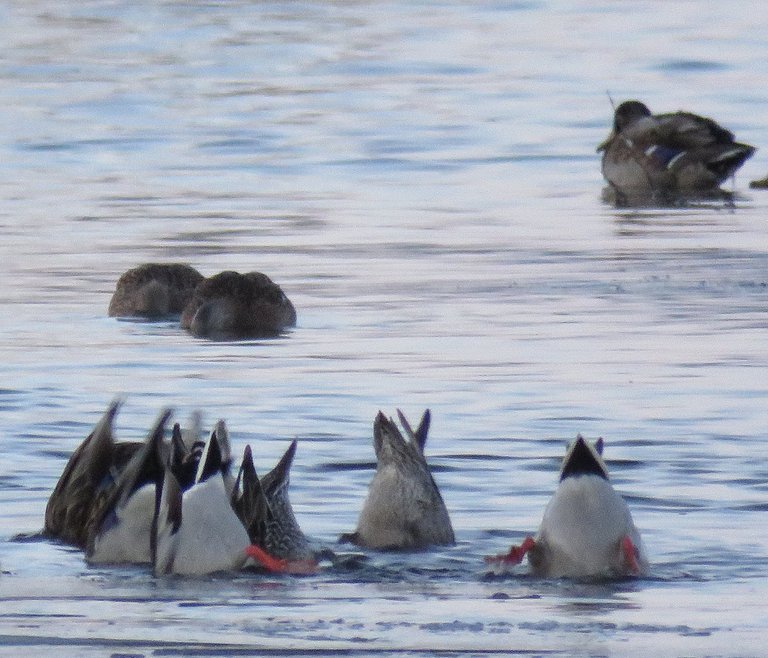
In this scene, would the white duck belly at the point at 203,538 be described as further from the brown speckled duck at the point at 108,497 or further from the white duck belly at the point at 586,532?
the white duck belly at the point at 586,532

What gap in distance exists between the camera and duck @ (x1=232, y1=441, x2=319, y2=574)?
888 cm

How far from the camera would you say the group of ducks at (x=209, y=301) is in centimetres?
1429

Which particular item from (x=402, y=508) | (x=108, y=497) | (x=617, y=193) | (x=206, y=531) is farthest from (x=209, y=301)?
(x=617, y=193)

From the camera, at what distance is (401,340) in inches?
529

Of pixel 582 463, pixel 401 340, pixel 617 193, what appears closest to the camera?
pixel 582 463

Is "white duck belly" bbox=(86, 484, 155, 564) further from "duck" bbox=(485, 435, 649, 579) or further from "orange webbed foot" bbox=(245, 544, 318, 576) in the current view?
"duck" bbox=(485, 435, 649, 579)

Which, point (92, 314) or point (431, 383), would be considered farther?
point (92, 314)

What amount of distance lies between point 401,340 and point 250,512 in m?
4.55

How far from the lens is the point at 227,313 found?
1447 cm

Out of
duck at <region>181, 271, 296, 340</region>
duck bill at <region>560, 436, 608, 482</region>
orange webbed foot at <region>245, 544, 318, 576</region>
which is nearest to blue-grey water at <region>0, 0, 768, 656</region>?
orange webbed foot at <region>245, 544, 318, 576</region>

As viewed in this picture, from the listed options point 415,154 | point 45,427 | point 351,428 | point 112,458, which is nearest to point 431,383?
point 351,428

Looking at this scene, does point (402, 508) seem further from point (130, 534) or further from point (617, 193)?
point (617, 193)

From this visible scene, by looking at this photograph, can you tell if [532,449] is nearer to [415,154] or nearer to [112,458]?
[112,458]

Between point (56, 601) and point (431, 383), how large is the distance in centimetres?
410
